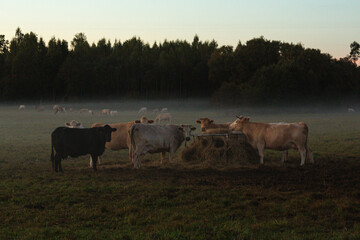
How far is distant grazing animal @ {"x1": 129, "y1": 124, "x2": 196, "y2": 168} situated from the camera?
49.2 ft

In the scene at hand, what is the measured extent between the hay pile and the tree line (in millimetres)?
42842

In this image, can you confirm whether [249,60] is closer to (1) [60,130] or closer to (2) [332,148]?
(2) [332,148]

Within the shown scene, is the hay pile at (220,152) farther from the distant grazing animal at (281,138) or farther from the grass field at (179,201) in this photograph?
the grass field at (179,201)

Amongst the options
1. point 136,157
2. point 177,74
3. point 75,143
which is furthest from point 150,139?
point 177,74

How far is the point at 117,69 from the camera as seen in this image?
305ft

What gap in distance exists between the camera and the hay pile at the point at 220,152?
15469 millimetres

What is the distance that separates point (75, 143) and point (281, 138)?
762 cm

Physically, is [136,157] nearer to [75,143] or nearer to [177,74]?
[75,143]

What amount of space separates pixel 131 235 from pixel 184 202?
2.57 metres

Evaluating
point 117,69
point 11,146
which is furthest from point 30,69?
point 11,146

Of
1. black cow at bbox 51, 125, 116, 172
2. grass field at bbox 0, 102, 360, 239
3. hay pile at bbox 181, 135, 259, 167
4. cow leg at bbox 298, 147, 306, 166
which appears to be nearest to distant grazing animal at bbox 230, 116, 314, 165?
cow leg at bbox 298, 147, 306, 166

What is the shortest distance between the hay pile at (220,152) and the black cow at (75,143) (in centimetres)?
351

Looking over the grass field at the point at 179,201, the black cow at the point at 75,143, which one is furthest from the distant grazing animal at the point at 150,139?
the black cow at the point at 75,143

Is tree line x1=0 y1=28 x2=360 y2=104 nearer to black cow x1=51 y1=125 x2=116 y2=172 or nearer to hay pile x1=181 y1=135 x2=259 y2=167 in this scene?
hay pile x1=181 y1=135 x2=259 y2=167
